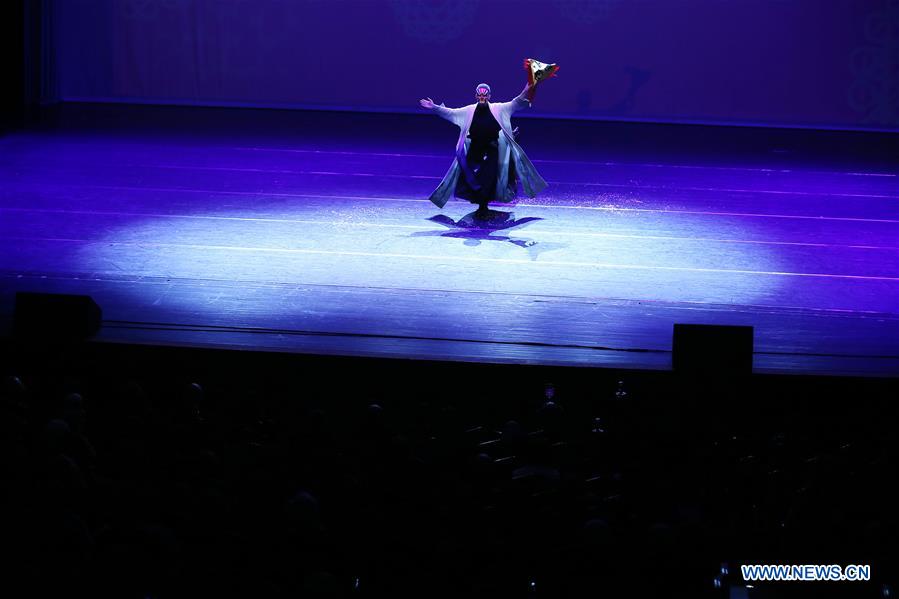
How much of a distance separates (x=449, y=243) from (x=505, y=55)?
524cm

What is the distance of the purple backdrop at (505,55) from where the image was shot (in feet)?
36.4

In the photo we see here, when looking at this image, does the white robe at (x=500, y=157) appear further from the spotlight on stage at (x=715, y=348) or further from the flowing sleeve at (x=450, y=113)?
the spotlight on stage at (x=715, y=348)

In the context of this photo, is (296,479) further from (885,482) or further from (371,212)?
(371,212)

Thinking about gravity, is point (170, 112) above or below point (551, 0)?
below

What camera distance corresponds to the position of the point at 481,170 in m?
7.32

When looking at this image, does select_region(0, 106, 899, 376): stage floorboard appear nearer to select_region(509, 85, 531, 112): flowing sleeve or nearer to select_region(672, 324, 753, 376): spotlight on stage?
select_region(672, 324, 753, 376): spotlight on stage

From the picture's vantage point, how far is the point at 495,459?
341 cm

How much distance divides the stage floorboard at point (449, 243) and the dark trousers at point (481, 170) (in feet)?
0.60

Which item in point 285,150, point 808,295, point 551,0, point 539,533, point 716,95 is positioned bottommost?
point 539,533

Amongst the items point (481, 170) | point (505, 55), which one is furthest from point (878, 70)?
point (481, 170)

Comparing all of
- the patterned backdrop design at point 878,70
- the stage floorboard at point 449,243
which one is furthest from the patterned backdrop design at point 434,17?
the patterned backdrop design at point 878,70

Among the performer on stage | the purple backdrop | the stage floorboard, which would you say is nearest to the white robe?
the performer on stage

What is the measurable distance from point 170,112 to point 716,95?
5812 millimetres

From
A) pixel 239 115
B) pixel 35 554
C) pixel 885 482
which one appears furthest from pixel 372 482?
pixel 239 115
